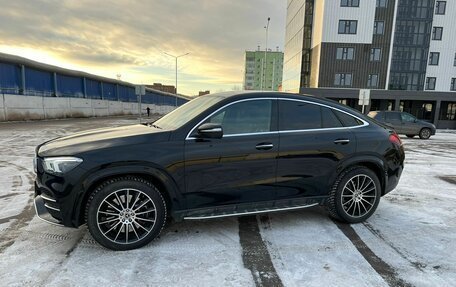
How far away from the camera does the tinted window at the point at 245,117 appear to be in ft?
12.7

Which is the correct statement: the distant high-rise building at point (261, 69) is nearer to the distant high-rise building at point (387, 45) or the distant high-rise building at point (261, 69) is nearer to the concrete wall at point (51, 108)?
the distant high-rise building at point (387, 45)

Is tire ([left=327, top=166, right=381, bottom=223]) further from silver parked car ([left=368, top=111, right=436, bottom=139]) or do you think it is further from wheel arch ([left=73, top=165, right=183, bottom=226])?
silver parked car ([left=368, top=111, right=436, bottom=139])

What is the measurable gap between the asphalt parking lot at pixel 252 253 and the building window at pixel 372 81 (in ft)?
116

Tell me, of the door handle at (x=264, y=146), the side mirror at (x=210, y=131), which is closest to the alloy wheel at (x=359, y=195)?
the door handle at (x=264, y=146)

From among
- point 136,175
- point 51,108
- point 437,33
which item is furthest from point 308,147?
point 437,33

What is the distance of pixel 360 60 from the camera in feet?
120

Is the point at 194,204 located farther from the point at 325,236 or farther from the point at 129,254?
the point at 325,236

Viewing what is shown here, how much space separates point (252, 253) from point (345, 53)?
122 feet

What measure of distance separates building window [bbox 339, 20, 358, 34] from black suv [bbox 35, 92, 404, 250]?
35.6 metres

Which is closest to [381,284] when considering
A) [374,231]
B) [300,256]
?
[300,256]

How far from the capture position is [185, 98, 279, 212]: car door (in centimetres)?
368

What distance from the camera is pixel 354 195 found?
14.5 feet

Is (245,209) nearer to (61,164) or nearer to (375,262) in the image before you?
(375,262)

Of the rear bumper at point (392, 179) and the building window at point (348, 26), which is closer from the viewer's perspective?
the rear bumper at point (392, 179)
